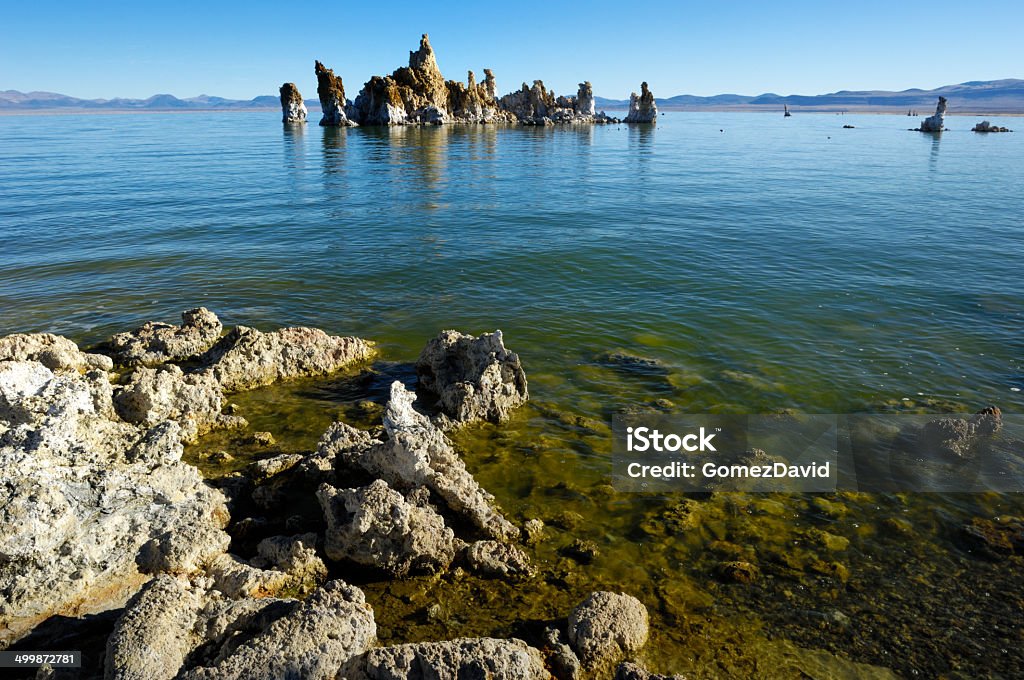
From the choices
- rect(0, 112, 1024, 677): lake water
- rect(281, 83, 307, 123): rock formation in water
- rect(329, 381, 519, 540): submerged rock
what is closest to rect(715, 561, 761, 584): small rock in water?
rect(0, 112, 1024, 677): lake water

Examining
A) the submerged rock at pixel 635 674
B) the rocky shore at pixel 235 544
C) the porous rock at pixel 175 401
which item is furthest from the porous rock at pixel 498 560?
the porous rock at pixel 175 401

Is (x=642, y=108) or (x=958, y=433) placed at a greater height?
(x=642, y=108)

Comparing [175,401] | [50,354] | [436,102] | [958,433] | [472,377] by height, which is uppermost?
[436,102]

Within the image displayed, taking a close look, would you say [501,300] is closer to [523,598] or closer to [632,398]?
[632,398]

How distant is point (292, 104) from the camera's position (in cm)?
13038

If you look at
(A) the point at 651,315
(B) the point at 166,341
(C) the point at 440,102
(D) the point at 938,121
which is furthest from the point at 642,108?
(B) the point at 166,341

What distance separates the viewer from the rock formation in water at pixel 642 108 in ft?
455

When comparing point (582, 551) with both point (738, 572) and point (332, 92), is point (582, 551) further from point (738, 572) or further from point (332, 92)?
point (332, 92)

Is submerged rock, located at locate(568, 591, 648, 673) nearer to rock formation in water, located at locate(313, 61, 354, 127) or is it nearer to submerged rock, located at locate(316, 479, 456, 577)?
submerged rock, located at locate(316, 479, 456, 577)

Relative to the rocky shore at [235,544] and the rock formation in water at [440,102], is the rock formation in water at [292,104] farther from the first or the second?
the rocky shore at [235,544]

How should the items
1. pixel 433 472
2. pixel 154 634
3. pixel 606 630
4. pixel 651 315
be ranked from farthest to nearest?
pixel 651 315 < pixel 433 472 < pixel 606 630 < pixel 154 634

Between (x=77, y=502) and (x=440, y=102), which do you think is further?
(x=440, y=102)

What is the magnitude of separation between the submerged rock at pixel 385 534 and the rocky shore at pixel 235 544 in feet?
0.05

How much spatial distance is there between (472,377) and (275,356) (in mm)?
4210
